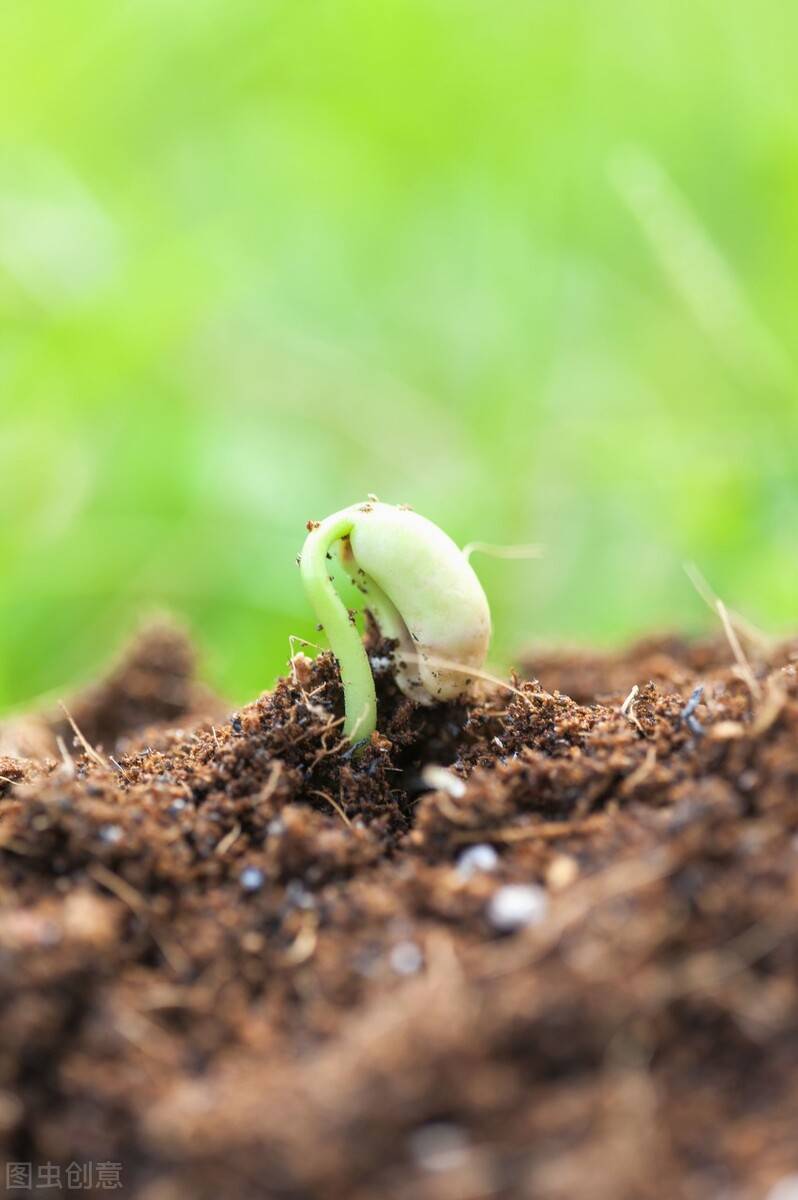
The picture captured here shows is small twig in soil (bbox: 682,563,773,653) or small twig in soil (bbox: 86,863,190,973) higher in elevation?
small twig in soil (bbox: 682,563,773,653)

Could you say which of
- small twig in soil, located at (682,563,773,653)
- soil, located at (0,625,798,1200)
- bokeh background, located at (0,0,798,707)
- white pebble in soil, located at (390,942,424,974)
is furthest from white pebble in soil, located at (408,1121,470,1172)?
bokeh background, located at (0,0,798,707)

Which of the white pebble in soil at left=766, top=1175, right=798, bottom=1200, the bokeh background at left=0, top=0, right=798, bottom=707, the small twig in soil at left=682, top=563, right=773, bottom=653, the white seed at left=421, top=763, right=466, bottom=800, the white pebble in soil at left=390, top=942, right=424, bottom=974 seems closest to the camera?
the white pebble in soil at left=766, top=1175, right=798, bottom=1200

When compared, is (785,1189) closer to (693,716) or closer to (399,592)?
(693,716)

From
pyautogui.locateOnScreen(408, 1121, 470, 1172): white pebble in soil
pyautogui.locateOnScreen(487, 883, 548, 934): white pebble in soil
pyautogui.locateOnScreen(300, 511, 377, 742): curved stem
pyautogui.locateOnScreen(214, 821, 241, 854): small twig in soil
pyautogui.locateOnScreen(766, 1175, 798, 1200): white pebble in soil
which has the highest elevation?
pyautogui.locateOnScreen(300, 511, 377, 742): curved stem

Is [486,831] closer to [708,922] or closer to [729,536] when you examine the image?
[708,922]

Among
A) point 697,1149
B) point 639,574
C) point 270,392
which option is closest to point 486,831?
point 697,1149

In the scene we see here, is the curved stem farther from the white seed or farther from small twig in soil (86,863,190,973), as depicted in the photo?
small twig in soil (86,863,190,973)
